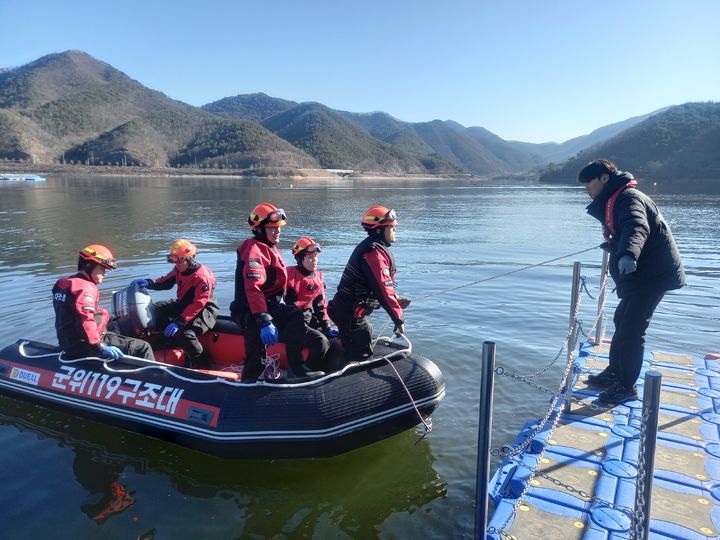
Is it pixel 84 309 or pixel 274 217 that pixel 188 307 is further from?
pixel 274 217

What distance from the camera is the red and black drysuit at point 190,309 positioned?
6.02 metres

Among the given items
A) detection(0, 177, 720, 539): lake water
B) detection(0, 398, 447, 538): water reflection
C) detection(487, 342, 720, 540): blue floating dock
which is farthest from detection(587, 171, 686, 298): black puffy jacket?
detection(0, 398, 447, 538): water reflection

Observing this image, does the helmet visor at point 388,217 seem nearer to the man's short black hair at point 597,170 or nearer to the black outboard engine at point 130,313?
the man's short black hair at point 597,170

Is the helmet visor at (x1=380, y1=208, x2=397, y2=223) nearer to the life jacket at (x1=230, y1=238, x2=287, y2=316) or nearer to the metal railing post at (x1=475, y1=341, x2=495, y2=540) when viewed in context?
the life jacket at (x1=230, y1=238, x2=287, y2=316)

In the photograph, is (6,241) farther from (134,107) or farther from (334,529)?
(134,107)

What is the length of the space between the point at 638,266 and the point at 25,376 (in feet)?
20.1

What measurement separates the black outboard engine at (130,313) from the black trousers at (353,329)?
261 cm

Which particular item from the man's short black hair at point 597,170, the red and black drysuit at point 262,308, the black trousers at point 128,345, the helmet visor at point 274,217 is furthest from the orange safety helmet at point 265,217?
the man's short black hair at point 597,170

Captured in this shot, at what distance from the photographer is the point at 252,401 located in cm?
445

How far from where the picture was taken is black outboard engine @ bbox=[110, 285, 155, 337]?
6086 millimetres

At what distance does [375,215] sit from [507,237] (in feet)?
53.7

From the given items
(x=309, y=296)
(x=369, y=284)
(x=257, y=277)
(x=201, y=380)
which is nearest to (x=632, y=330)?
(x=369, y=284)

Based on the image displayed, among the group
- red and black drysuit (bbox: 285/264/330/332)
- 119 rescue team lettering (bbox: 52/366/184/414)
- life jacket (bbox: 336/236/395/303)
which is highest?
life jacket (bbox: 336/236/395/303)

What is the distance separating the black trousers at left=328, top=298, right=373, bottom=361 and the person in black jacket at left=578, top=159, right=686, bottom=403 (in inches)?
84.8
